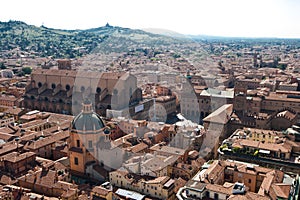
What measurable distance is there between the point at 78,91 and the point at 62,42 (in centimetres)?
13992

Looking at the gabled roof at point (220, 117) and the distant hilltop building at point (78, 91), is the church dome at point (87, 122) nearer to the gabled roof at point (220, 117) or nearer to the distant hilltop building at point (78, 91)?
the gabled roof at point (220, 117)

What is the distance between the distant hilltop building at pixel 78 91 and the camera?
48.0 metres

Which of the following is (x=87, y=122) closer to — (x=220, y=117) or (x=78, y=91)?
(x=220, y=117)

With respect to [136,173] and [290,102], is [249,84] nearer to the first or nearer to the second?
[290,102]

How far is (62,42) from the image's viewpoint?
183 meters

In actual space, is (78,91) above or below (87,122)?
below

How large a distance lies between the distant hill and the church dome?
112m

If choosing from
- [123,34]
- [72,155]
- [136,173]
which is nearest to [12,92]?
[72,155]

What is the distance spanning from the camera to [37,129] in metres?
40.0

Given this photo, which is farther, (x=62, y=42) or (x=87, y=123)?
(x=62, y=42)

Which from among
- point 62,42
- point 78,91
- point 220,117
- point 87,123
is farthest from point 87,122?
point 62,42

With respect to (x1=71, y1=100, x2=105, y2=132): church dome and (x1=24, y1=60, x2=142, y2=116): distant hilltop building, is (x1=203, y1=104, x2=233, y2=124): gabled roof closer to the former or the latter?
(x1=24, y1=60, x2=142, y2=116): distant hilltop building

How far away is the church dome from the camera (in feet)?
92.6

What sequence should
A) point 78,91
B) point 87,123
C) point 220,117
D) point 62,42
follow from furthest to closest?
point 62,42
point 78,91
point 220,117
point 87,123
